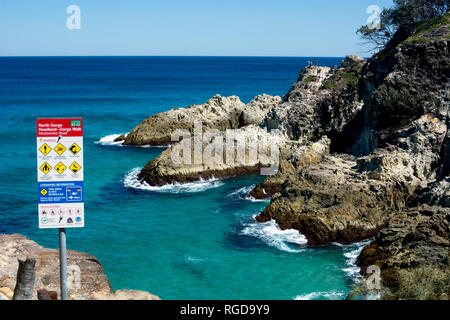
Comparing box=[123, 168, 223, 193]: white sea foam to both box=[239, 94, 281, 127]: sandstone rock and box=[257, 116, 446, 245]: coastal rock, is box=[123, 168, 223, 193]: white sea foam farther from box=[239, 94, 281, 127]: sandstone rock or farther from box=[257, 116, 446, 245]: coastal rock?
box=[239, 94, 281, 127]: sandstone rock

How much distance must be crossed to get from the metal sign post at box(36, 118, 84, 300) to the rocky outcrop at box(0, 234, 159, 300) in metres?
4.57

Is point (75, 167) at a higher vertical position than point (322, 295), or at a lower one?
higher

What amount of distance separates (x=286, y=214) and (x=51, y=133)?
1823 cm

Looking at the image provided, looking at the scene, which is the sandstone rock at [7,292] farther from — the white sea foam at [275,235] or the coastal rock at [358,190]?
the coastal rock at [358,190]

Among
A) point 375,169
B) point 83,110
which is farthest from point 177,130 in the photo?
point 83,110

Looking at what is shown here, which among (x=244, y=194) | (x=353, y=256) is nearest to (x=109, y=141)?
(x=244, y=194)

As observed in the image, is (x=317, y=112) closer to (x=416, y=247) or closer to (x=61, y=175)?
(x=416, y=247)

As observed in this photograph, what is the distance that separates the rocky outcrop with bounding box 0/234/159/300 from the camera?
51.0 ft

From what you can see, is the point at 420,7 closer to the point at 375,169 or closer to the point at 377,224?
the point at 375,169

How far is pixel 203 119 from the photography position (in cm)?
5212

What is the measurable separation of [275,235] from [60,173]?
16.8 meters

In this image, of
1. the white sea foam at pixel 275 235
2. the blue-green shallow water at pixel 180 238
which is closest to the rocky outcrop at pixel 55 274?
the blue-green shallow water at pixel 180 238

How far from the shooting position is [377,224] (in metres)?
25.5
